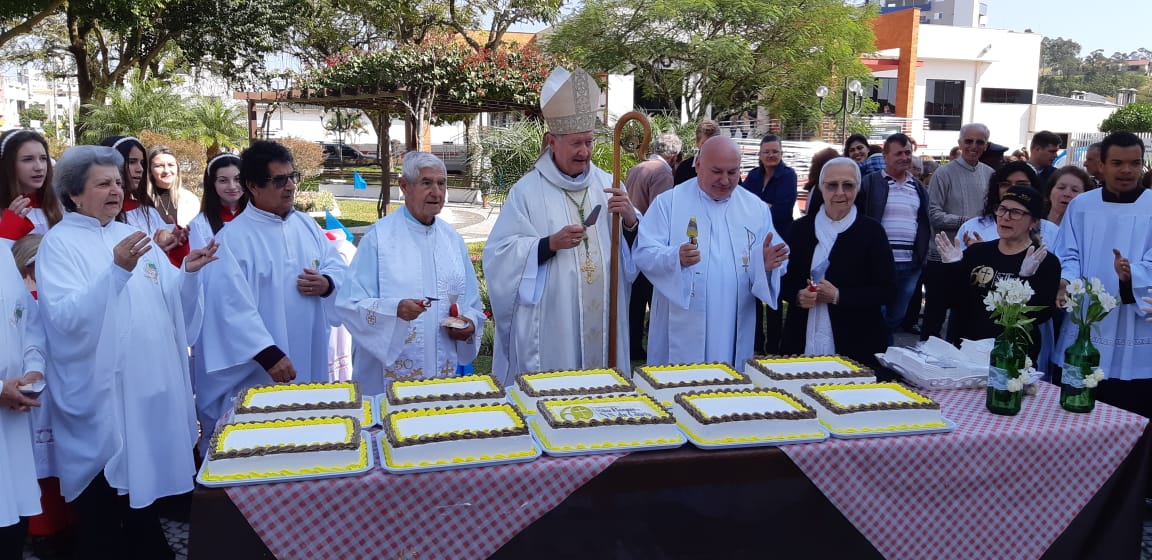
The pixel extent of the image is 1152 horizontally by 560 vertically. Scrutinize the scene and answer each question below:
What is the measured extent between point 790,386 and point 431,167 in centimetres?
193

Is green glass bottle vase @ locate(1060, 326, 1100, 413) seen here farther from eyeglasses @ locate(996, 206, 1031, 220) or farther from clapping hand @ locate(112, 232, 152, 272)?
clapping hand @ locate(112, 232, 152, 272)

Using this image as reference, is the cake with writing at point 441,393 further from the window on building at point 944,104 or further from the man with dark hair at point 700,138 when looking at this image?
the window on building at point 944,104

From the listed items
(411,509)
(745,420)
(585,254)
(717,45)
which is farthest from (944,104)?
(411,509)

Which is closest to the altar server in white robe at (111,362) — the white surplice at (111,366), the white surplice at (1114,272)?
the white surplice at (111,366)

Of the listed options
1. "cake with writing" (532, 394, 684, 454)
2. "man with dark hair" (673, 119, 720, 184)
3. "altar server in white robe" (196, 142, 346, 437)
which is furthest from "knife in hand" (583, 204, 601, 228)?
"man with dark hair" (673, 119, 720, 184)

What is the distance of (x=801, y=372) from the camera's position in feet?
11.0

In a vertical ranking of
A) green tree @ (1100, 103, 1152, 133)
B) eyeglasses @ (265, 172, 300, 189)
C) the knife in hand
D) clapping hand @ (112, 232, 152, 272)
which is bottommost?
clapping hand @ (112, 232, 152, 272)

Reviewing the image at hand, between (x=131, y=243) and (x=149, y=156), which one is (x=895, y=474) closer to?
(x=131, y=243)

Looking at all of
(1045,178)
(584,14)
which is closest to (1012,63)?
(584,14)

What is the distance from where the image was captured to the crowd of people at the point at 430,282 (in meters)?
3.41

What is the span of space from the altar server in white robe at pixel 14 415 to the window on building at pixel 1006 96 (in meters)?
50.7

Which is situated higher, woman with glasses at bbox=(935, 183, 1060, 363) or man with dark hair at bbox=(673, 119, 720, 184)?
man with dark hair at bbox=(673, 119, 720, 184)

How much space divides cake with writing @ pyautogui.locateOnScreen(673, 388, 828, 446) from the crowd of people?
136 cm

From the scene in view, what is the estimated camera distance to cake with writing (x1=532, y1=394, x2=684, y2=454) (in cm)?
265
